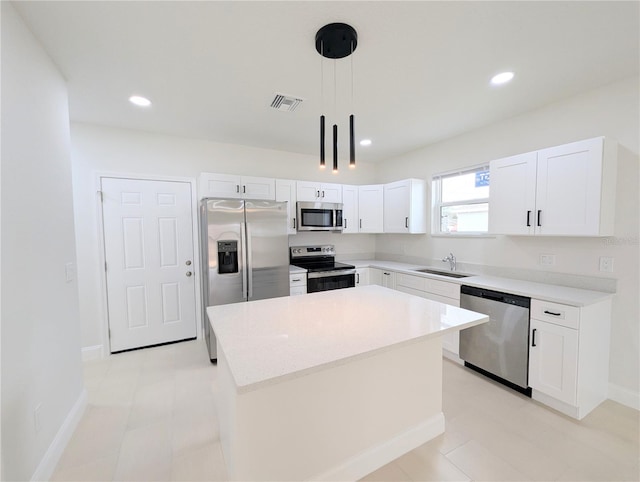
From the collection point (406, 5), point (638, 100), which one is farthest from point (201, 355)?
point (638, 100)

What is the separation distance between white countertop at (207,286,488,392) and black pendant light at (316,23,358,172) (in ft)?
3.09

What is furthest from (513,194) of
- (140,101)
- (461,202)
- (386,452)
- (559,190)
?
(140,101)

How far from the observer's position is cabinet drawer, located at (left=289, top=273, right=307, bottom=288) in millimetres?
3512

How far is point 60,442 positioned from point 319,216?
324 cm

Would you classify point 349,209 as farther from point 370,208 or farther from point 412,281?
point 412,281

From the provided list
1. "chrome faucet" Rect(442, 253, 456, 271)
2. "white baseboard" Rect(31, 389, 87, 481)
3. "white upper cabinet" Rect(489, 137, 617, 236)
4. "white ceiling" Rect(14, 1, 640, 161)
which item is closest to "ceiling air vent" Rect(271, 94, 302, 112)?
"white ceiling" Rect(14, 1, 640, 161)

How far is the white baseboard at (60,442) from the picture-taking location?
1543 mm

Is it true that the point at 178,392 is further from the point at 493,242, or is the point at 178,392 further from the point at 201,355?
the point at 493,242

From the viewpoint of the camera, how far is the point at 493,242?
123 inches

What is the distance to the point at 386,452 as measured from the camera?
1680mm

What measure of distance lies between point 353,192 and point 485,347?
2.69 m

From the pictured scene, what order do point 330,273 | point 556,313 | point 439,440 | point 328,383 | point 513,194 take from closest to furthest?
1. point 328,383
2. point 439,440
3. point 556,313
4. point 513,194
5. point 330,273

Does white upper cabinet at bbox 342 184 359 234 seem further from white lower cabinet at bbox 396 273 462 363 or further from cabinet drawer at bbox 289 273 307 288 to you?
white lower cabinet at bbox 396 273 462 363

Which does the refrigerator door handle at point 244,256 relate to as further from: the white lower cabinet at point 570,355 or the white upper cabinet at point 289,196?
the white lower cabinet at point 570,355
